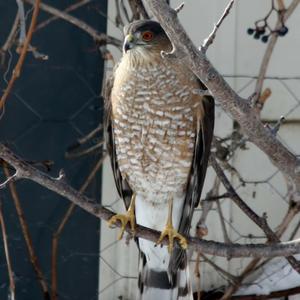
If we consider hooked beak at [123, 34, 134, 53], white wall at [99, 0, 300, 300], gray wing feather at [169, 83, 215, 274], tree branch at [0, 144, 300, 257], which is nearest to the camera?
tree branch at [0, 144, 300, 257]

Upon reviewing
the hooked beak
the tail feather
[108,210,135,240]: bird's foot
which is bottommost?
the tail feather

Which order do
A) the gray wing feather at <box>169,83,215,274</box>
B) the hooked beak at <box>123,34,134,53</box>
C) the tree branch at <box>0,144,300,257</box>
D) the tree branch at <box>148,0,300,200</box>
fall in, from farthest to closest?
1. the gray wing feather at <box>169,83,215,274</box>
2. the hooked beak at <box>123,34,134,53</box>
3. the tree branch at <box>0,144,300,257</box>
4. the tree branch at <box>148,0,300,200</box>

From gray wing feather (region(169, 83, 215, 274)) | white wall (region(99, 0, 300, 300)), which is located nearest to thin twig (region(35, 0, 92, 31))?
white wall (region(99, 0, 300, 300))

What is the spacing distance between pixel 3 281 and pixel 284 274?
4.28ft

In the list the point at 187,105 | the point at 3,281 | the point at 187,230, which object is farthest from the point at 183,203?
the point at 3,281

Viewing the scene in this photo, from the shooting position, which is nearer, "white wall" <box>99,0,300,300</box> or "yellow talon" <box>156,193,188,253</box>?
"yellow talon" <box>156,193,188,253</box>

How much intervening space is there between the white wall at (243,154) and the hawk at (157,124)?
74cm

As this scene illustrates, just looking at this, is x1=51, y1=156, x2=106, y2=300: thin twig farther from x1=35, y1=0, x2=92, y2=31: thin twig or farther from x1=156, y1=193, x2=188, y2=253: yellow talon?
x1=156, y1=193, x2=188, y2=253: yellow talon

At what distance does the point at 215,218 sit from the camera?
4.30 meters

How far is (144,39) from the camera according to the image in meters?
3.40

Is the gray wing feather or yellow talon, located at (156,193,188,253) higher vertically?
the gray wing feather

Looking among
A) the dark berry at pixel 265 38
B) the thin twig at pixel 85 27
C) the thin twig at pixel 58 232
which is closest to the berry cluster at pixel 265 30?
the dark berry at pixel 265 38

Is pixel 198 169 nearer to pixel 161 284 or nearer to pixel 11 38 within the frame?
pixel 161 284

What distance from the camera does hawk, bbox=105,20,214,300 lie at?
3.39 metres
